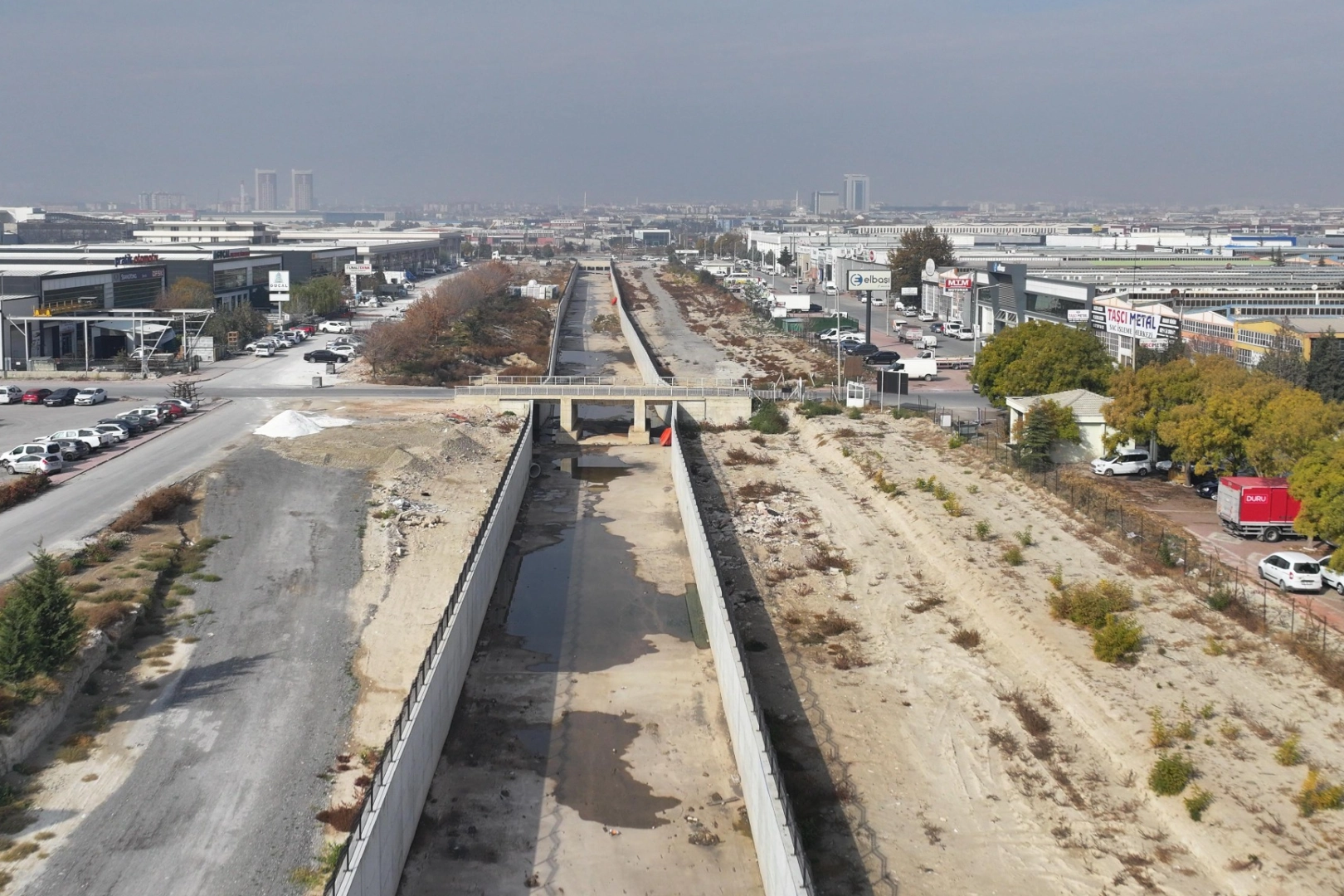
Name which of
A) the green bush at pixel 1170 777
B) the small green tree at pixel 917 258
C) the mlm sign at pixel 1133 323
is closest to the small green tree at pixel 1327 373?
the mlm sign at pixel 1133 323

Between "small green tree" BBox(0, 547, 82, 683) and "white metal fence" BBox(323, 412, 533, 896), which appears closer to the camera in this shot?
Result: "white metal fence" BBox(323, 412, 533, 896)

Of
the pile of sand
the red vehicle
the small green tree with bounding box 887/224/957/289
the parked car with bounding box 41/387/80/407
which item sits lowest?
the red vehicle

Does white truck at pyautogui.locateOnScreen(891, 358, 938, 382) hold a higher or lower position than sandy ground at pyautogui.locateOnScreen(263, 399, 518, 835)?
higher

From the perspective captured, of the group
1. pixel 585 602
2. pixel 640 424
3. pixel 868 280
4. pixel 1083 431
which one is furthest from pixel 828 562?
pixel 868 280

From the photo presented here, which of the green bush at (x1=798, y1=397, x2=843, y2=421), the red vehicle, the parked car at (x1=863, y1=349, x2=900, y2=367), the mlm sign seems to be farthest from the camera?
the parked car at (x1=863, y1=349, x2=900, y2=367)

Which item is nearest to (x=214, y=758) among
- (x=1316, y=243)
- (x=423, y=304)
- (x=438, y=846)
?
(x=438, y=846)

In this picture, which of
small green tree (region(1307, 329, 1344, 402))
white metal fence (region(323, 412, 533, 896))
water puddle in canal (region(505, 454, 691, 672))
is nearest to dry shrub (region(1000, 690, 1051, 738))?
water puddle in canal (region(505, 454, 691, 672))

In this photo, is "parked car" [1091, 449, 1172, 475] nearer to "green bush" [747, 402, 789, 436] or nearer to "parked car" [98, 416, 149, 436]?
"green bush" [747, 402, 789, 436]
